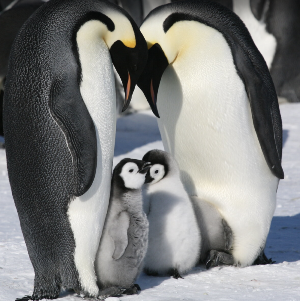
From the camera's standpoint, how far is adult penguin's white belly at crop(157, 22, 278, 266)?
10.0 ft

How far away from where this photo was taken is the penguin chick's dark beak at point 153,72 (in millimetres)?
2994

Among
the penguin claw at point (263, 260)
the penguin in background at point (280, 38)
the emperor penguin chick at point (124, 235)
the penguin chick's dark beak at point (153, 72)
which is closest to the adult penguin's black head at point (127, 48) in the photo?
the penguin chick's dark beak at point (153, 72)

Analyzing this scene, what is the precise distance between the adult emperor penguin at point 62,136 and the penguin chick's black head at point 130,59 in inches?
2.8

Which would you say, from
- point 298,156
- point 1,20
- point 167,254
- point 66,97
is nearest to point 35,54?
point 66,97

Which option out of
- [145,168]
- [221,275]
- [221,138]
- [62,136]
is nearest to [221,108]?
[221,138]

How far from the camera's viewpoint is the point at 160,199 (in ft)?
9.51

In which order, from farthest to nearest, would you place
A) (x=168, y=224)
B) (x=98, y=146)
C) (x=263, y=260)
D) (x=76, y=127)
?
(x=263, y=260), (x=168, y=224), (x=98, y=146), (x=76, y=127)

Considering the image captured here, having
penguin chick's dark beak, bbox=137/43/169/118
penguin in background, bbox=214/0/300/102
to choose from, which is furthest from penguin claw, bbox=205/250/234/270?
penguin in background, bbox=214/0/300/102

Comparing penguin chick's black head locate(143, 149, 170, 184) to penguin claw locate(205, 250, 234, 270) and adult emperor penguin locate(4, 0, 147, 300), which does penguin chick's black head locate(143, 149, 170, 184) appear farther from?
penguin claw locate(205, 250, 234, 270)

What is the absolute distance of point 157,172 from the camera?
2.92 meters

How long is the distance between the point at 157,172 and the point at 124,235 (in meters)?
0.44

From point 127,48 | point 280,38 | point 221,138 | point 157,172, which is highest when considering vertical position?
point 280,38

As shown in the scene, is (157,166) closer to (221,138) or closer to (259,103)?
(221,138)

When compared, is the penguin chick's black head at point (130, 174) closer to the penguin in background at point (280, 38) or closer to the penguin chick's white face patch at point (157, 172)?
the penguin chick's white face patch at point (157, 172)
